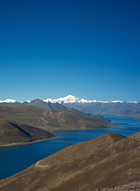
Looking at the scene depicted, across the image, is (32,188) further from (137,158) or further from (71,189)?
(137,158)

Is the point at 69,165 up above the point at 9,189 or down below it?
above

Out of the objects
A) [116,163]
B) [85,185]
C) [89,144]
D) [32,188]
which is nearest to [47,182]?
[32,188]

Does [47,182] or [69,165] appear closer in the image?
[47,182]

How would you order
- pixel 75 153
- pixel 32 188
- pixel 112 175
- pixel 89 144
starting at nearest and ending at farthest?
→ pixel 112 175 < pixel 32 188 < pixel 75 153 < pixel 89 144

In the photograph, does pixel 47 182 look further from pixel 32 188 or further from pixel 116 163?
pixel 116 163

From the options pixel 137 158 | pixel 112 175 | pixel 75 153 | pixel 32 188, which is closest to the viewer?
pixel 112 175

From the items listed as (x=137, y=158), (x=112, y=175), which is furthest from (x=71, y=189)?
(x=137, y=158)

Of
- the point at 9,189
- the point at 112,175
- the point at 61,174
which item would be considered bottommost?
the point at 9,189
